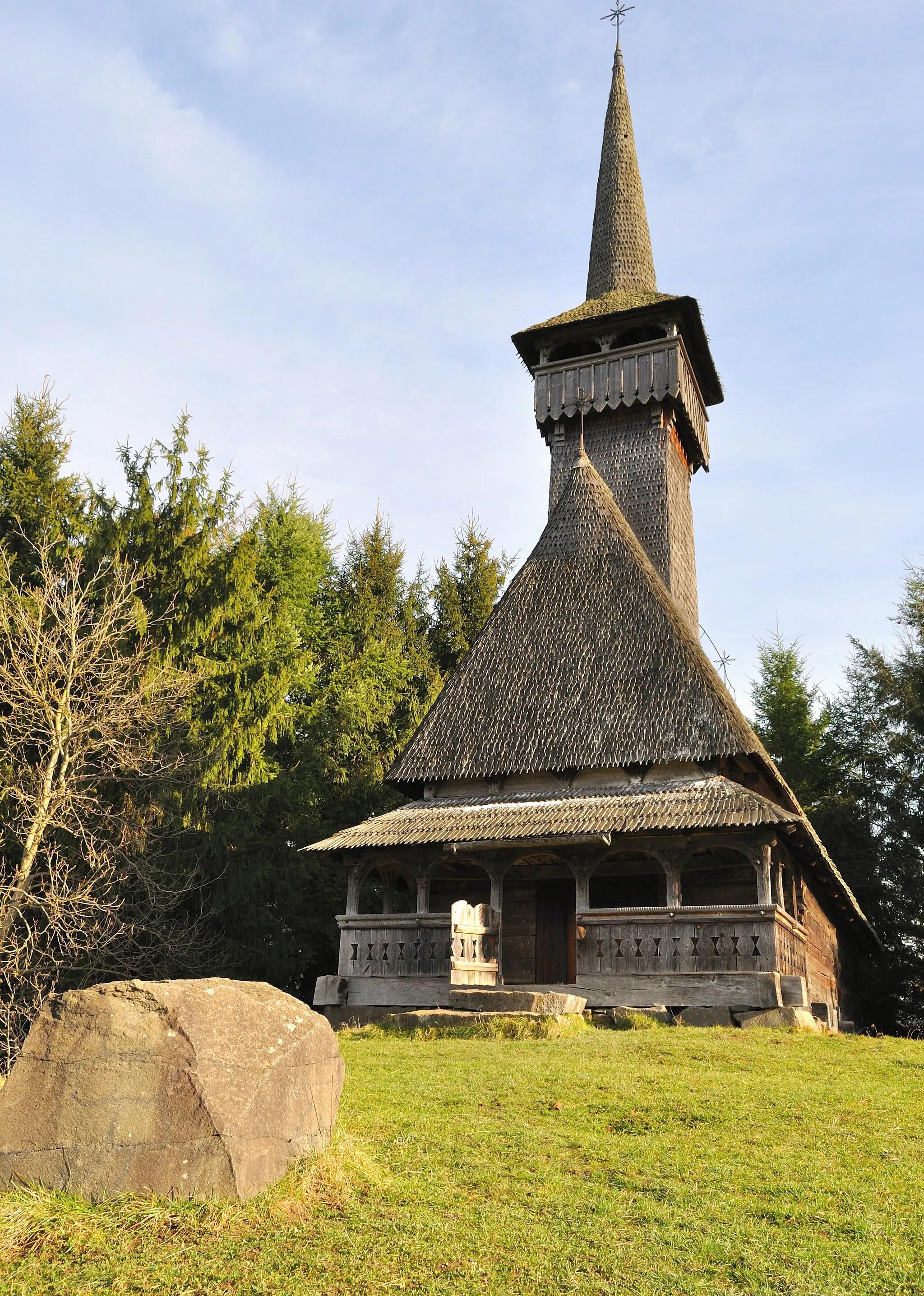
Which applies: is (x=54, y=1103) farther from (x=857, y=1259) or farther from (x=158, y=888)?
(x=158, y=888)

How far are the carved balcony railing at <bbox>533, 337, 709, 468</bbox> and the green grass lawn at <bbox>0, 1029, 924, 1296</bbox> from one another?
18288 millimetres

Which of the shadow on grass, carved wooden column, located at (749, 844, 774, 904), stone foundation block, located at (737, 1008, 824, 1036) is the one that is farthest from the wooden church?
the shadow on grass

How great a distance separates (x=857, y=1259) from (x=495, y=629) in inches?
624

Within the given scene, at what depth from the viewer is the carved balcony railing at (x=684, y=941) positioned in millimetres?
14367

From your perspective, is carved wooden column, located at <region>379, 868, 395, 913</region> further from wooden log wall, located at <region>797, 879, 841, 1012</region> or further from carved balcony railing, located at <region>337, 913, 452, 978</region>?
wooden log wall, located at <region>797, 879, 841, 1012</region>

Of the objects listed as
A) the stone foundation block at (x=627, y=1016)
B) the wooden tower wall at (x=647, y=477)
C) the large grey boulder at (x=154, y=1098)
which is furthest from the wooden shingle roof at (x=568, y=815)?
the large grey boulder at (x=154, y=1098)

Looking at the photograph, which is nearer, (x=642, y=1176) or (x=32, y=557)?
(x=642, y=1176)

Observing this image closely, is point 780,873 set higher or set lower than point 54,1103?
higher

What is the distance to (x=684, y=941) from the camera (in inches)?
578

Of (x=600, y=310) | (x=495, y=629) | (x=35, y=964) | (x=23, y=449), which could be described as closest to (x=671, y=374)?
(x=600, y=310)

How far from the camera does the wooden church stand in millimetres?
14852

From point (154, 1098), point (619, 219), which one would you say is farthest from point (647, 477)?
point (154, 1098)

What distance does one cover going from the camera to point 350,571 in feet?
104

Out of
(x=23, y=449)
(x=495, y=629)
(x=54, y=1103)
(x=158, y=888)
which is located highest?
(x=23, y=449)
